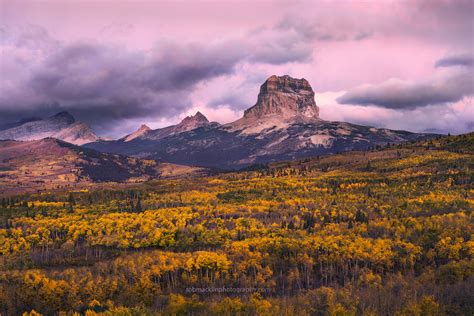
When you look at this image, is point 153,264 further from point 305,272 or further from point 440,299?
point 440,299

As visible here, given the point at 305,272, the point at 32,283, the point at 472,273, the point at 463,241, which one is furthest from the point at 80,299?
the point at 463,241

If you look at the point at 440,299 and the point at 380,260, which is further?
the point at 380,260

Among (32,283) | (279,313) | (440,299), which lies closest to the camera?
(279,313)

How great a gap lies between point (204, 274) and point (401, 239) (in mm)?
95925

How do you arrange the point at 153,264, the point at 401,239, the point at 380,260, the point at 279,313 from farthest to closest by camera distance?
the point at 401,239
the point at 153,264
the point at 380,260
the point at 279,313

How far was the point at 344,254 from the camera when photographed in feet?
563

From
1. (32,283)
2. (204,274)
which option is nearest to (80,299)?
(32,283)

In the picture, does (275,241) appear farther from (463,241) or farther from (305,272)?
(463,241)

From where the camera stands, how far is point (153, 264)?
177 meters

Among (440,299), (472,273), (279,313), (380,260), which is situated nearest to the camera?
(279,313)

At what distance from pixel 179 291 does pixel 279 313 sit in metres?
61.2

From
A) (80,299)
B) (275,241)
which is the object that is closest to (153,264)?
(80,299)

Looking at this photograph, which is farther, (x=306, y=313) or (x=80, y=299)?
(x=80, y=299)

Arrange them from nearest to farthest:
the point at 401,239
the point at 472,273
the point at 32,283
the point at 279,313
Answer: the point at 279,313 → the point at 472,273 → the point at 32,283 → the point at 401,239
